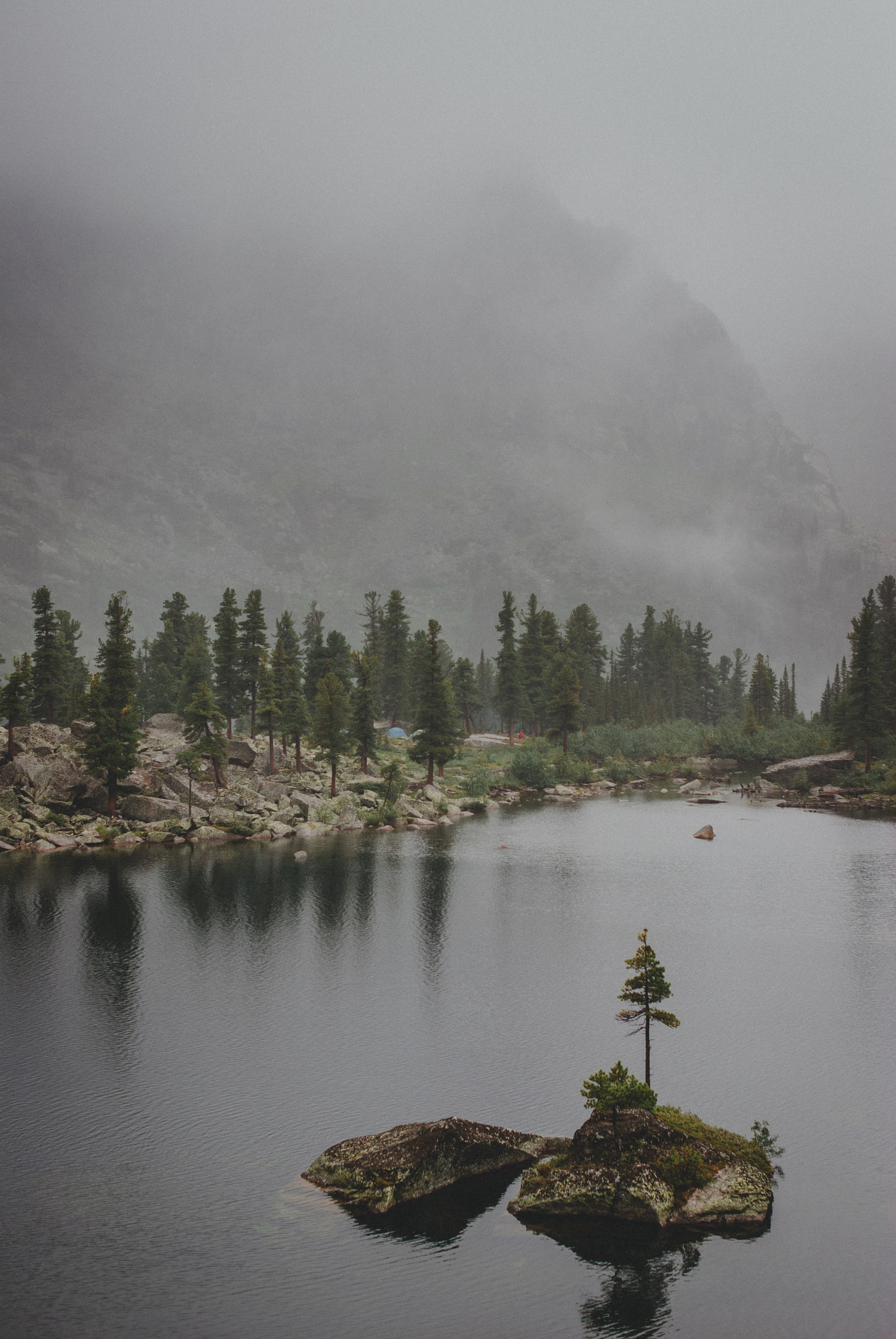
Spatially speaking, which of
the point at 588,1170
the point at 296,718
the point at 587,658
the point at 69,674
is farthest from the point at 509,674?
the point at 588,1170

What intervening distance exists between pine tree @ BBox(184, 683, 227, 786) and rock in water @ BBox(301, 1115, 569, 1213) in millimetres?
60549

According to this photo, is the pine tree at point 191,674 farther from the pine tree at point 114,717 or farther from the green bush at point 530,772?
the green bush at point 530,772

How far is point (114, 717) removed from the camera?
230 ft

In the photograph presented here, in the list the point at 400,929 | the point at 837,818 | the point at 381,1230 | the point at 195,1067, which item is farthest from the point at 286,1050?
the point at 837,818

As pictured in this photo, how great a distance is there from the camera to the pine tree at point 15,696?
234 ft

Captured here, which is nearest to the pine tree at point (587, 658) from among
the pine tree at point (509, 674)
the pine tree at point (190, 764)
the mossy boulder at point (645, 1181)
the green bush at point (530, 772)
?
the pine tree at point (509, 674)

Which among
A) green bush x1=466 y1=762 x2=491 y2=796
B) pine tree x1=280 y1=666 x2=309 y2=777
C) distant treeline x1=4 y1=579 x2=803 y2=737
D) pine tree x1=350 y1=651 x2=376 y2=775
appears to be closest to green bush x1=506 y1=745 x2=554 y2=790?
green bush x1=466 y1=762 x2=491 y2=796

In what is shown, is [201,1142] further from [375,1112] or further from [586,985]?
[586,985]

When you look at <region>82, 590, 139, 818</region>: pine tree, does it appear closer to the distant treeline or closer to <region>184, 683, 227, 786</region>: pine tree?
the distant treeline

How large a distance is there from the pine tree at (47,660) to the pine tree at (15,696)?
19469 millimetres

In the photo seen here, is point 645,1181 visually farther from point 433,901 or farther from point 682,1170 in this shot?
point 433,901

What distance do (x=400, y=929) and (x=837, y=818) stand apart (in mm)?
49964

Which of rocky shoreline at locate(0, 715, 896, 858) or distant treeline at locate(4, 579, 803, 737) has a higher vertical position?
distant treeline at locate(4, 579, 803, 737)

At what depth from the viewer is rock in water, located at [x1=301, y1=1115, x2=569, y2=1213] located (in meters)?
19.3
